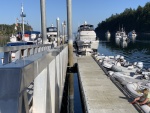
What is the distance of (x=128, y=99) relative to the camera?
10227 millimetres

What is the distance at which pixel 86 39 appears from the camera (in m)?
44.8

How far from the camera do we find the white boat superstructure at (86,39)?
36.8 meters

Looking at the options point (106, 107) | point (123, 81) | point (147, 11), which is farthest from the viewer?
point (147, 11)

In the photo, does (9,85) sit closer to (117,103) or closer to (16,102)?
(16,102)

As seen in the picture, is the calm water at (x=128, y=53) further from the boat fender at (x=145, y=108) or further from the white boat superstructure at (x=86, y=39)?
the white boat superstructure at (x=86, y=39)

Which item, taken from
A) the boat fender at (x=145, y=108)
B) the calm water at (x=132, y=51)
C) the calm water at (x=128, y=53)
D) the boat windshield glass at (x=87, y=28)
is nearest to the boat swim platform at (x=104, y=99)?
the boat fender at (x=145, y=108)

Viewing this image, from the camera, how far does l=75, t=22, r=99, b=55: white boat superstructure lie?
36800 mm

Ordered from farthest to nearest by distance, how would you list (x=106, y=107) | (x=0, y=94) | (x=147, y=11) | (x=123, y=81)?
1. (x=147, y=11)
2. (x=123, y=81)
3. (x=106, y=107)
4. (x=0, y=94)

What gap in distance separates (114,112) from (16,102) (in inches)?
262

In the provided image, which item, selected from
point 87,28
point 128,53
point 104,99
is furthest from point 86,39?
point 104,99

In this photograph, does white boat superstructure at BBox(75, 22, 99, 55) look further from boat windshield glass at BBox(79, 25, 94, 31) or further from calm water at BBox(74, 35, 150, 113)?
calm water at BBox(74, 35, 150, 113)

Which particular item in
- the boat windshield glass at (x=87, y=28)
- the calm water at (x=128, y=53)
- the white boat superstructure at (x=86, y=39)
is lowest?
the calm water at (x=128, y=53)

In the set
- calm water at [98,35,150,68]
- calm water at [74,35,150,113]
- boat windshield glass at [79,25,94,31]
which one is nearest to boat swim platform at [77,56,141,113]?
calm water at [74,35,150,113]

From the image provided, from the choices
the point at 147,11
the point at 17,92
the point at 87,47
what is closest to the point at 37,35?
the point at 87,47
